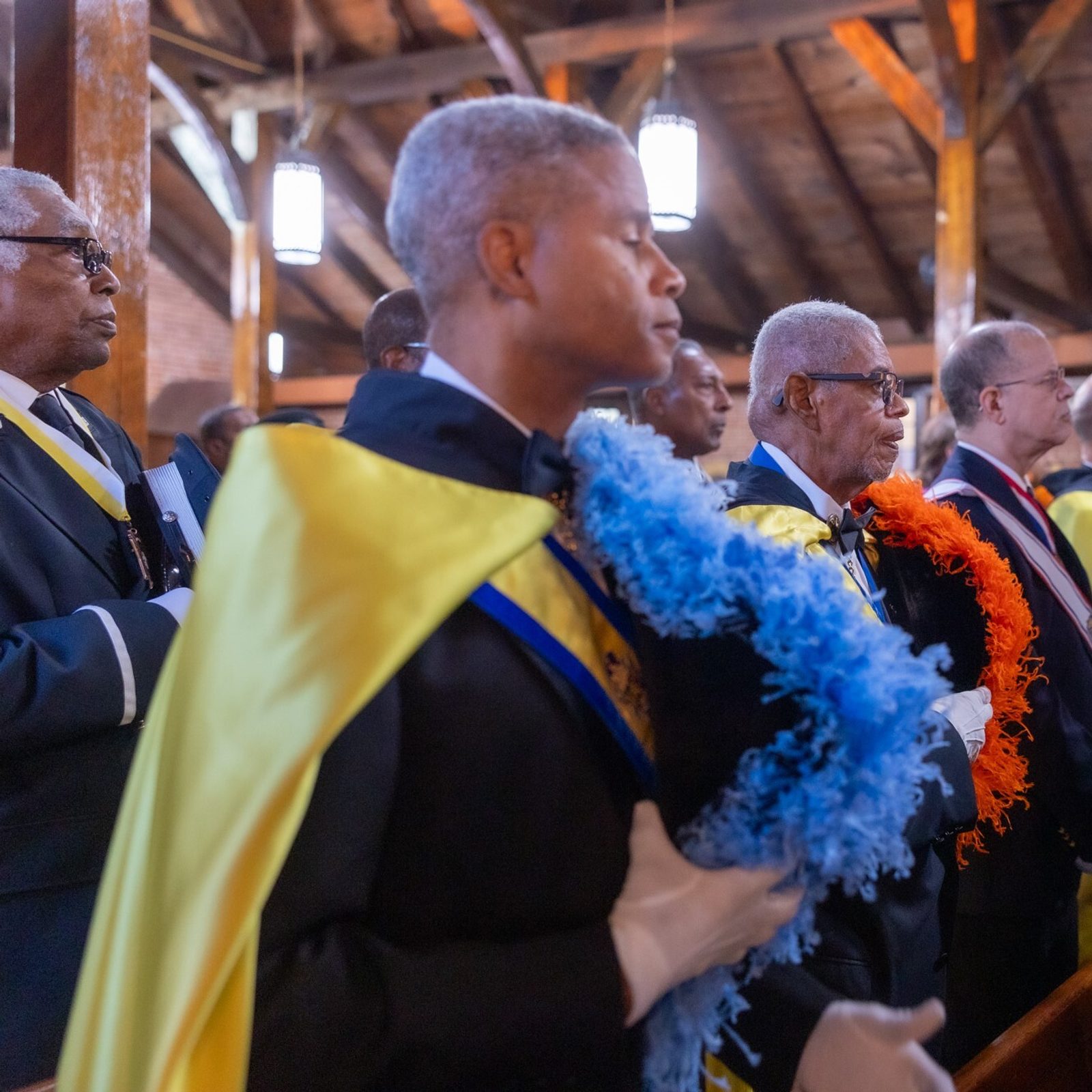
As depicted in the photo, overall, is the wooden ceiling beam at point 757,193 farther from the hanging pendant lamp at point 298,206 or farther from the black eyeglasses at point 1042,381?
the black eyeglasses at point 1042,381

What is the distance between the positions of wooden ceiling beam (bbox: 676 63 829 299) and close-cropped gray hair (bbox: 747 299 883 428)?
592 centimetres

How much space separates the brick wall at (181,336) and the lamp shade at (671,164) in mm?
7147

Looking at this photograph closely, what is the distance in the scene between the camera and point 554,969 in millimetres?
904

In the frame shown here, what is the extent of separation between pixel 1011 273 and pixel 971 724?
8.04m

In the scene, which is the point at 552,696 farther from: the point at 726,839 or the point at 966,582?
the point at 966,582

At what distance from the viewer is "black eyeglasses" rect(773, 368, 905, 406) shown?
2105 millimetres

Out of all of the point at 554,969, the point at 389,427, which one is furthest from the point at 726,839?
the point at 389,427

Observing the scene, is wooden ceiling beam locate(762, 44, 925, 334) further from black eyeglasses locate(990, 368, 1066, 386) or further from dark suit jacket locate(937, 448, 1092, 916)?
dark suit jacket locate(937, 448, 1092, 916)

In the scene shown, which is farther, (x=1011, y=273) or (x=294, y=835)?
(x=1011, y=273)

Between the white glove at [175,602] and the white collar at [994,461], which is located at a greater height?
the white collar at [994,461]

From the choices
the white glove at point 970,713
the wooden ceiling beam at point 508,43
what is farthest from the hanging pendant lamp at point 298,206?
the white glove at point 970,713

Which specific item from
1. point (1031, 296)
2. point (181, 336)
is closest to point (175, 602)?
point (1031, 296)

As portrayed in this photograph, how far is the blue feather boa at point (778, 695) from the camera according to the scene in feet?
2.96

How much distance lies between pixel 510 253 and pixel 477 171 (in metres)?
0.08
